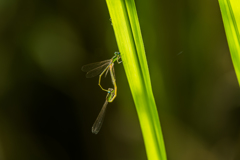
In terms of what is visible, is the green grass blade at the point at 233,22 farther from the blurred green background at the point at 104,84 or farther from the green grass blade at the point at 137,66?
the blurred green background at the point at 104,84

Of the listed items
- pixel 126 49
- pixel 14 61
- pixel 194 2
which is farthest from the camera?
pixel 14 61

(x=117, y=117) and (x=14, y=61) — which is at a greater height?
(x=14, y=61)

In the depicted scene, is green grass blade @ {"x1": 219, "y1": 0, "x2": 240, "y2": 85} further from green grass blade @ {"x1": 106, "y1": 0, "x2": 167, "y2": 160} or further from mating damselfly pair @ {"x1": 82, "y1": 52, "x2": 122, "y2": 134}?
mating damselfly pair @ {"x1": 82, "y1": 52, "x2": 122, "y2": 134}

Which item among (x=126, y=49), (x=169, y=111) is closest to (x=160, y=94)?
(x=169, y=111)

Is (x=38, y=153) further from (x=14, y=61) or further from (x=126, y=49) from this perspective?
(x=126, y=49)

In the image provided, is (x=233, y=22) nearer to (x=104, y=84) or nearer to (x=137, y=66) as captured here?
(x=137, y=66)

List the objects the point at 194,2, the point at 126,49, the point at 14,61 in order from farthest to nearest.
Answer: the point at 14,61, the point at 194,2, the point at 126,49
